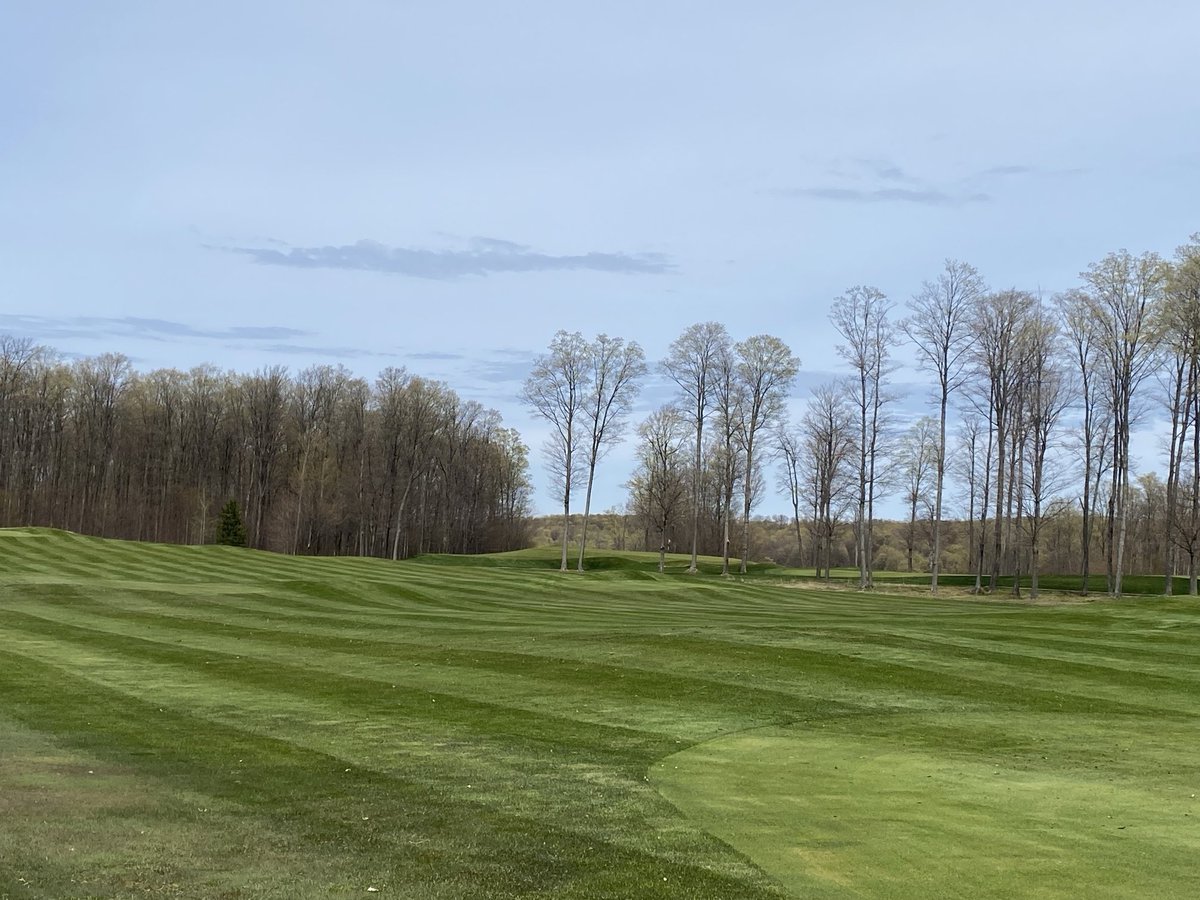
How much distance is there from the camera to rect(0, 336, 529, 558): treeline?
84500 millimetres

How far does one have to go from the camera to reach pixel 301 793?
28.5 feet

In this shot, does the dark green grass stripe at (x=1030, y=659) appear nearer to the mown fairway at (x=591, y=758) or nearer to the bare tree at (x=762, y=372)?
the mown fairway at (x=591, y=758)

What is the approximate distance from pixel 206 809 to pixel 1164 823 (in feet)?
27.1

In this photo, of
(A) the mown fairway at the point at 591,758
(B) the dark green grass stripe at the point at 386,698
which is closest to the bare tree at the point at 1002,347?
(A) the mown fairway at the point at 591,758

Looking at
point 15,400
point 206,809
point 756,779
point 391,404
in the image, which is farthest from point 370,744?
point 15,400

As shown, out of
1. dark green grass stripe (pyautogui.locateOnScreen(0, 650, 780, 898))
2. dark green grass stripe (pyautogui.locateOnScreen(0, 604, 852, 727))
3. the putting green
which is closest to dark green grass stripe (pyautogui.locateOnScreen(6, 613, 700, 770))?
dark green grass stripe (pyautogui.locateOnScreen(0, 604, 852, 727))

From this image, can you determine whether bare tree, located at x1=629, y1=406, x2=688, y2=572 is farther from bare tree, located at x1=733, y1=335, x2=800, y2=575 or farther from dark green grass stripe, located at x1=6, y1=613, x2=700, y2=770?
dark green grass stripe, located at x1=6, y1=613, x2=700, y2=770

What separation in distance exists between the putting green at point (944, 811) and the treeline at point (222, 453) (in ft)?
242

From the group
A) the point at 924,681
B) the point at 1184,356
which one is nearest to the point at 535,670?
the point at 924,681

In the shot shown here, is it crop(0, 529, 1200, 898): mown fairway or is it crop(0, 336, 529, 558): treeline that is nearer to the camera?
crop(0, 529, 1200, 898): mown fairway

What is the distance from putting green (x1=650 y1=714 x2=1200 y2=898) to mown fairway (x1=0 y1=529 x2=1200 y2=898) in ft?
0.13

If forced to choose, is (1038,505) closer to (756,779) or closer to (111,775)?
(756,779)

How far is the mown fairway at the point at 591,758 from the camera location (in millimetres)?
6574

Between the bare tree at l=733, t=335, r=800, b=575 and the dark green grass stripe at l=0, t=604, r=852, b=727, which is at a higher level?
the bare tree at l=733, t=335, r=800, b=575
